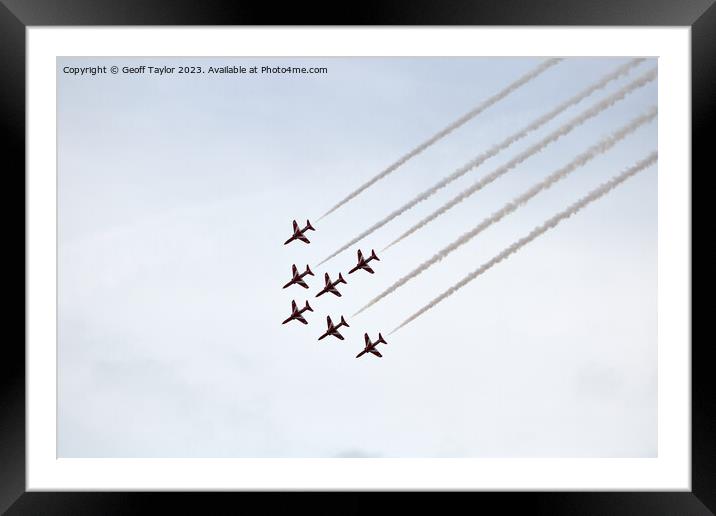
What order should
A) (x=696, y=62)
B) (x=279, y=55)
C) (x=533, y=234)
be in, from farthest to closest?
1. (x=533, y=234)
2. (x=279, y=55)
3. (x=696, y=62)

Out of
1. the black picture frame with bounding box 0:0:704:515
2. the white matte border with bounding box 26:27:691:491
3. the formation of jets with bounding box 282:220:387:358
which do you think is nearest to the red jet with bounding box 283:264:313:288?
the formation of jets with bounding box 282:220:387:358

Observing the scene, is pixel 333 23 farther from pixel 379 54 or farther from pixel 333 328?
pixel 333 328

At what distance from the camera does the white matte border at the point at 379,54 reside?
8398 millimetres

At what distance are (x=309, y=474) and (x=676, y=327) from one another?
20.2ft

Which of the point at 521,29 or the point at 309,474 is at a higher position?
the point at 521,29

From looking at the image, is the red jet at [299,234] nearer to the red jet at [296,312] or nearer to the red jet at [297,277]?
the red jet at [297,277]

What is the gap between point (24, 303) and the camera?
8.37m

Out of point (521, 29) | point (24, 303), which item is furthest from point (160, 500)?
point (521, 29)

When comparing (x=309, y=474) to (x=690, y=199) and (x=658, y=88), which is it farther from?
(x=658, y=88)

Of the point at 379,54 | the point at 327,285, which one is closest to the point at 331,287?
the point at 327,285

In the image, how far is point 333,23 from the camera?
804cm

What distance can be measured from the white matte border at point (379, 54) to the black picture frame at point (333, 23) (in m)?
0.17

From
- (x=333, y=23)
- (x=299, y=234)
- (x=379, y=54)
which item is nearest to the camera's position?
(x=333, y=23)

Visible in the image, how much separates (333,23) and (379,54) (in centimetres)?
91
